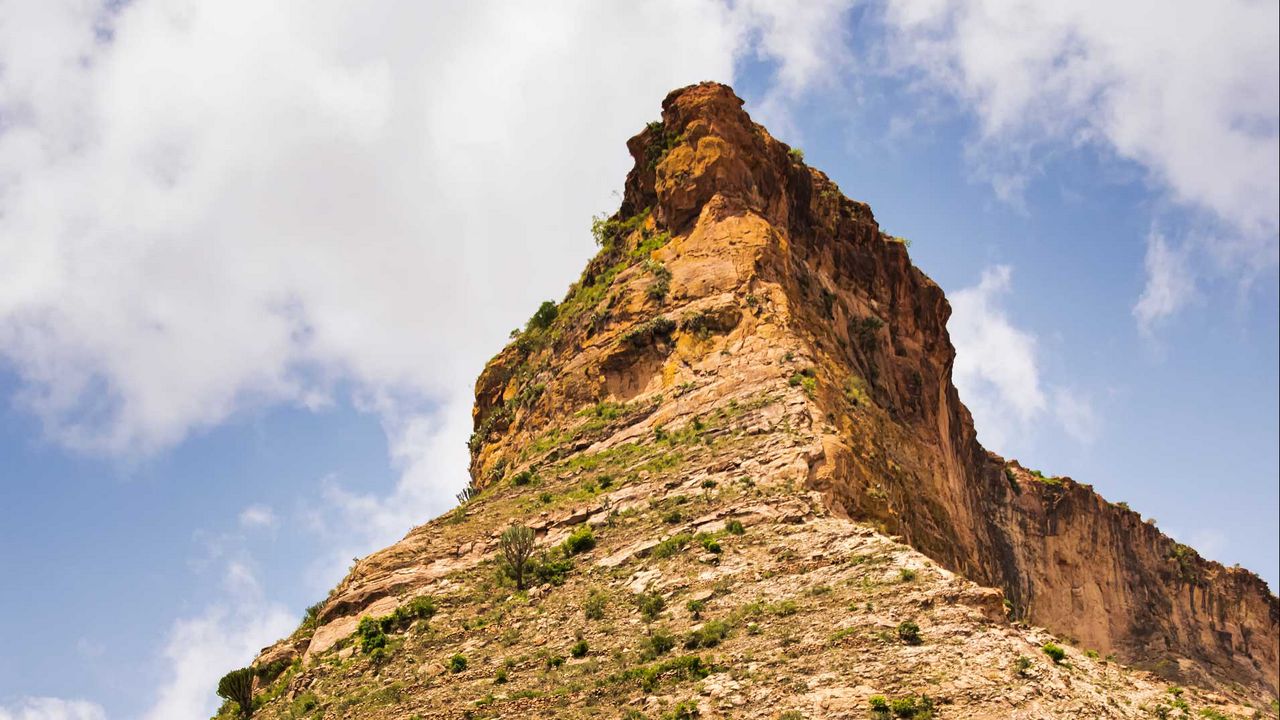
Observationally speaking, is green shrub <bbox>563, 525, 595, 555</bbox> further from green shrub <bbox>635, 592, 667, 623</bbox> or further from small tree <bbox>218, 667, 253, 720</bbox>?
small tree <bbox>218, 667, 253, 720</bbox>

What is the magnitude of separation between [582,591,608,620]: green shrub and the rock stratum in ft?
0.29

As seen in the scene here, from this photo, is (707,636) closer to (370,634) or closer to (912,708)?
(912,708)

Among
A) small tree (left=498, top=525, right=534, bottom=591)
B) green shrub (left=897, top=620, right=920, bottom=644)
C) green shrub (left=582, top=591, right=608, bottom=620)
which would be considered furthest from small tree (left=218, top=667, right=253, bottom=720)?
green shrub (left=897, top=620, right=920, bottom=644)

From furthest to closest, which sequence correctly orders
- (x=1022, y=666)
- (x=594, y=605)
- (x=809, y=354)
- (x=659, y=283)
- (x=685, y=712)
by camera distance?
(x=659, y=283), (x=809, y=354), (x=594, y=605), (x=685, y=712), (x=1022, y=666)

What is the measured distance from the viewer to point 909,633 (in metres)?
24.3

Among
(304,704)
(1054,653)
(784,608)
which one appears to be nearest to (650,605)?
(784,608)

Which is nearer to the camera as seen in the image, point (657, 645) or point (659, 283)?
point (657, 645)

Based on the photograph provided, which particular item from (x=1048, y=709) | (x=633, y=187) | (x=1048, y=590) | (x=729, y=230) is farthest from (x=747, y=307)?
(x=1048, y=590)

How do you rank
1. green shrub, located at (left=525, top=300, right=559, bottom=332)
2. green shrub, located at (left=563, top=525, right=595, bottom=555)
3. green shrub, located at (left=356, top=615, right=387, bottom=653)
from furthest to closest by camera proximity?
green shrub, located at (left=525, top=300, right=559, bottom=332) < green shrub, located at (left=563, top=525, right=595, bottom=555) < green shrub, located at (left=356, top=615, right=387, bottom=653)

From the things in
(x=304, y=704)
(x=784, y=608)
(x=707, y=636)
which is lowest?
(x=707, y=636)

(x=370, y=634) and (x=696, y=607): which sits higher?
(x=370, y=634)

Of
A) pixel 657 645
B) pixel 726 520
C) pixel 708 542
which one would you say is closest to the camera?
pixel 657 645

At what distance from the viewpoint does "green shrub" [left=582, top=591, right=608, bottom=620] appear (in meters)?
30.5

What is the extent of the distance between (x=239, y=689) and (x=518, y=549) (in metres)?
9.83
